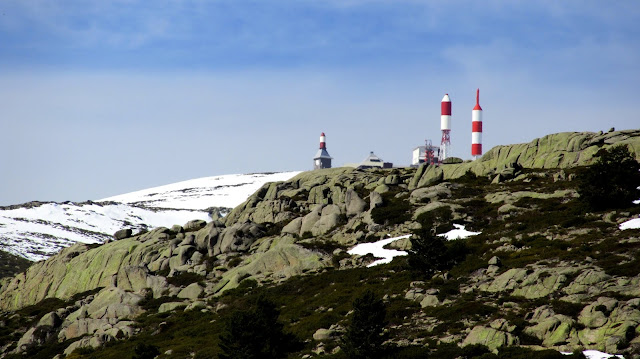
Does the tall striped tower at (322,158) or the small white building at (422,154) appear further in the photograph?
the tall striped tower at (322,158)

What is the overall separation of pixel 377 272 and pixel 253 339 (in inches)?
695

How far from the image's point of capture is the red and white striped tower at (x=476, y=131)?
12169cm

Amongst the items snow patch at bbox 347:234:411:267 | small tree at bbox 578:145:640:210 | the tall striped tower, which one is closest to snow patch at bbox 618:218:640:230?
small tree at bbox 578:145:640:210

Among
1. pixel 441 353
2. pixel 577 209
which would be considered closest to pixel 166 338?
pixel 441 353

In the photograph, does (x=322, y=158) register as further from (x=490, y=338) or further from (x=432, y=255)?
(x=490, y=338)

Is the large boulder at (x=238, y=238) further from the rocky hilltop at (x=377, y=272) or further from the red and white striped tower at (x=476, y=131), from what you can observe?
the red and white striped tower at (x=476, y=131)

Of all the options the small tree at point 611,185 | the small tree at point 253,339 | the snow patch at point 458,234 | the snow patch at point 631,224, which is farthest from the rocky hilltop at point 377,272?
the small tree at point 253,339

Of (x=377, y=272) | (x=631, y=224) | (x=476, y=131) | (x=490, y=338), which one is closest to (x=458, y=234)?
(x=377, y=272)

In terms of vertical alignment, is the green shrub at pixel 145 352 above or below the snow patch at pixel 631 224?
below

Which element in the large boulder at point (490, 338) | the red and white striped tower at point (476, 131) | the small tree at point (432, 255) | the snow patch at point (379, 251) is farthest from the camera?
the red and white striped tower at point (476, 131)

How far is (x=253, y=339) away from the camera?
4397cm

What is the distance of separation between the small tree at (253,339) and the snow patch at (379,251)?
731 inches

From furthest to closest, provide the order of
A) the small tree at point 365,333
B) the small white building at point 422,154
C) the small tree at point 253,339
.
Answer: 1. the small white building at point 422,154
2. the small tree at point 253,339
3. the small tree at point 365,333

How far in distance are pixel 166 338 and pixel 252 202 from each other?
42515 millimetres
